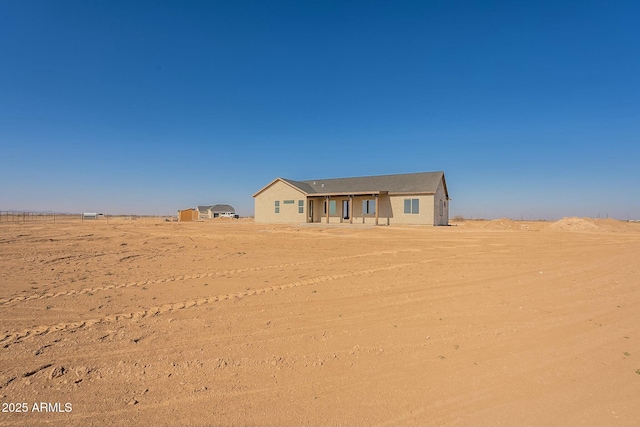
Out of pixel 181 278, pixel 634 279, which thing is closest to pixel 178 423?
pixel 181 278

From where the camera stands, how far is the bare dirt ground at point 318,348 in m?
2.57

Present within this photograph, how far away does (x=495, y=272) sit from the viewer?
7.68 meters

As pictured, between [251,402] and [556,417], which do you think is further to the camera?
[251,402]

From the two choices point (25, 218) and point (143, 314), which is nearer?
point (143, 314)

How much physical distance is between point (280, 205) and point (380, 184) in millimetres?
9886

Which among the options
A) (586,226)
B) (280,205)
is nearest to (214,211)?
(280,205)

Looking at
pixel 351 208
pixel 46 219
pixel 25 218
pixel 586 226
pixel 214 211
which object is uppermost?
pixel 214 211

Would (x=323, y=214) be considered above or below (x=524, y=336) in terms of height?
above

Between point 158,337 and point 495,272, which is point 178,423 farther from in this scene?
point 495,272

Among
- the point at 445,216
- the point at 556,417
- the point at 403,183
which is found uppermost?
the point at 403,183

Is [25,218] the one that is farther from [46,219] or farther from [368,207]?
[368,207]

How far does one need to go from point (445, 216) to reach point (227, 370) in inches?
1075

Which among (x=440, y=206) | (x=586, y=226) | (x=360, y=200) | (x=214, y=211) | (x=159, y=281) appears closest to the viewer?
(x=159, y=281)

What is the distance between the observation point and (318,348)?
3.61m
